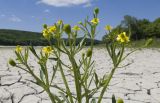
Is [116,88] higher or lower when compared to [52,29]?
lower

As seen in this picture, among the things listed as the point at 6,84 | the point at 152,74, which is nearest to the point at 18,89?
the point at 6,84

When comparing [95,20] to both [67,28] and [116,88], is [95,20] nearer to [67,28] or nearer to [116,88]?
[67,28]

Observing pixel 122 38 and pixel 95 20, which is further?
pixel 95 20

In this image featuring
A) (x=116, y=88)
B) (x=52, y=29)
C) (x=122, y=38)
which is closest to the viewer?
(x=122, y=38)

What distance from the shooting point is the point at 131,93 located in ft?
11.5

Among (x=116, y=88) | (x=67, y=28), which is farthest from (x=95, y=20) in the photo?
(x=116, y=88)

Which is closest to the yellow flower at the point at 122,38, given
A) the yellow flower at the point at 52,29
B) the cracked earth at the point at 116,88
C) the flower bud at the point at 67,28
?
the flower bud at the point at 67,28

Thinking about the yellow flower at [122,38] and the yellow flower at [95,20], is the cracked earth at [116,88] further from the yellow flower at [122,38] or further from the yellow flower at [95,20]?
the yellow flower at [122,38]

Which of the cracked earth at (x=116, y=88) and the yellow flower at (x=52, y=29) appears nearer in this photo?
the yellow flower at (x=52, y=29)

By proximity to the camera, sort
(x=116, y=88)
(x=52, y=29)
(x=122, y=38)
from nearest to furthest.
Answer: (x=122, y=38), (x=52, y=29), (x=116, y=88)

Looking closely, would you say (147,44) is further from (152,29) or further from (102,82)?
(152,29)

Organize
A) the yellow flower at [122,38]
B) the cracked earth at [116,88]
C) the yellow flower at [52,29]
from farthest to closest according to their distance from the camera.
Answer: the cracked earth at [116,88] < the yellow flower at [52,29] < the yellow flower at [122,38]

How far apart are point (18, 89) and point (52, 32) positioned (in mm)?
2091

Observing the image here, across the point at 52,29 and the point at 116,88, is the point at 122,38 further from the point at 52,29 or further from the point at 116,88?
the point at 116,88
